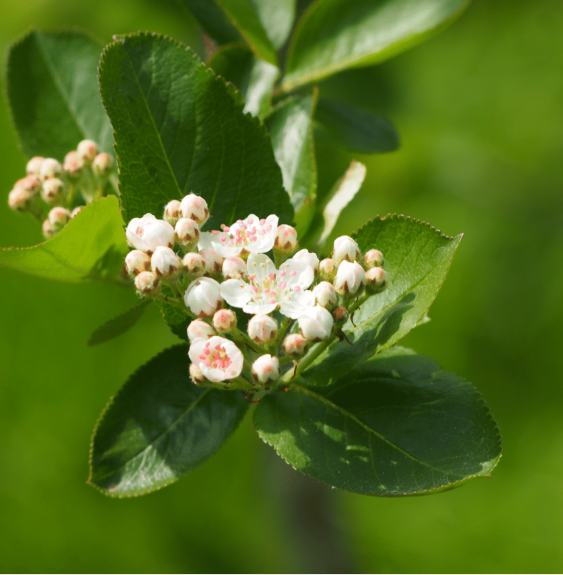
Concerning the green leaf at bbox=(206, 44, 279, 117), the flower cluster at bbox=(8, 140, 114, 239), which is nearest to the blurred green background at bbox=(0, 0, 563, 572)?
the green leaf at bbox=(206, 44, 279, 117)

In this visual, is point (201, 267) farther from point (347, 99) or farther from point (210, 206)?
point (347, 99)

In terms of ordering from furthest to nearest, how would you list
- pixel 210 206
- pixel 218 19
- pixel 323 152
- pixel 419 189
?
1. pixel 419 189
2. pixel 323 152
3. pixel 218 19
4. pixel 210 206

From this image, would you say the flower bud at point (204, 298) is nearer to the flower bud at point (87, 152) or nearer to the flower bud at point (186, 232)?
the flower bud at point (186, 232)

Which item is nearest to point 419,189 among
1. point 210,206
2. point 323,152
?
point 323,152

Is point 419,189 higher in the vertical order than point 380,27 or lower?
lower

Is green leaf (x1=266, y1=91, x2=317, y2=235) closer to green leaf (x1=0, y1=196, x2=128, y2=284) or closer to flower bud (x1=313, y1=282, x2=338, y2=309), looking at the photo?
flower bud (x1=313, y1=282, x2=338, y2=309)

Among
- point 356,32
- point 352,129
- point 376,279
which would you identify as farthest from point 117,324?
point 356,32
